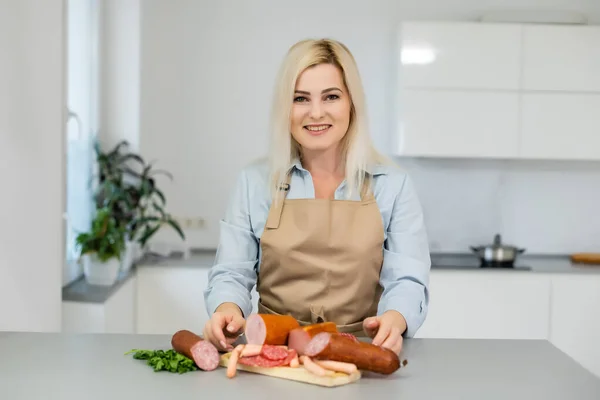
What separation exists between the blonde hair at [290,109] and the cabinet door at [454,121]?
208 centimetres

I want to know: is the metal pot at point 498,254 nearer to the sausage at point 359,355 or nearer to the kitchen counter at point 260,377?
the kitchen counter at point 260,377

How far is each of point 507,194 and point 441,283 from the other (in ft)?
3.02

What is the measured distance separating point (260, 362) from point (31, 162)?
131cm

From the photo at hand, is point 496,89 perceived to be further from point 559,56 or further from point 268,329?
point 268,329

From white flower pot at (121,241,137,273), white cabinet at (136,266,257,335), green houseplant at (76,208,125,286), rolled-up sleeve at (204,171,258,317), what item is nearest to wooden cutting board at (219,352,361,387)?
rolled-up sleeve at (204,171,258,317)

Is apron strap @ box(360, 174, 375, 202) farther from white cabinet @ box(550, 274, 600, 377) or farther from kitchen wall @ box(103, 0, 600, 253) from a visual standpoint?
kitchen wall @ box(103, 0, 600, 253)

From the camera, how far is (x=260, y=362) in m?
1.55

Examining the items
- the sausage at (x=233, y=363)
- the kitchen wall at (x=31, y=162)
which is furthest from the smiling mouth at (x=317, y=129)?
the kitchen wall at (x=31, y=162)

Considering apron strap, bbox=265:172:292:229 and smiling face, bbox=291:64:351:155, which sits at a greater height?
smiling face, bbox=291:64:351:155

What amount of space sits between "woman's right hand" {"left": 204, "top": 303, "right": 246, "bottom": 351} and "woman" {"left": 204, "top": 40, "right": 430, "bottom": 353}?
0.61 feet

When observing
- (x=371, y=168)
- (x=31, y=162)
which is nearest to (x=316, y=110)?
(x=371, y=168)

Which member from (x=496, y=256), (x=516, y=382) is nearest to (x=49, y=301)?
(x=516, y=382)

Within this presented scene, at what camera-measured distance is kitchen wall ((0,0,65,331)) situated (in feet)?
7.46

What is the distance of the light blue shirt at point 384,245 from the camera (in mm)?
1979
